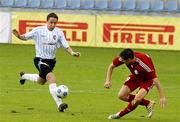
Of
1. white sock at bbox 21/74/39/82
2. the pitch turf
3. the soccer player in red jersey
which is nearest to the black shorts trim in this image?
white sock at bbox 21/74/39/82

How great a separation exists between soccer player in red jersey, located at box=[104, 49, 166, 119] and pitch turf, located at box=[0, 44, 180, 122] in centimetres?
30

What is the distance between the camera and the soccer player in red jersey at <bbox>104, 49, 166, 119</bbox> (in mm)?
12844

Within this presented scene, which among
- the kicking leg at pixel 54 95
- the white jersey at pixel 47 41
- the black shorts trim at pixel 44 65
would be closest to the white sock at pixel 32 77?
the black shorts trim at pixel 44 65

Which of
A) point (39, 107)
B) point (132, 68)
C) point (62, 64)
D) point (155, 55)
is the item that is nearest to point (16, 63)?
point (62, 64)

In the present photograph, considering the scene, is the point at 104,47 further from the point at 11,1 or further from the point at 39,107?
the point at 39,107

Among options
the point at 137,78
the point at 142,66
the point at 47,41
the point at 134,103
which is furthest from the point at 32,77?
the point at 142,66

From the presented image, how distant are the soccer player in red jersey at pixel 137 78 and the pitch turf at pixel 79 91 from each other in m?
0.30

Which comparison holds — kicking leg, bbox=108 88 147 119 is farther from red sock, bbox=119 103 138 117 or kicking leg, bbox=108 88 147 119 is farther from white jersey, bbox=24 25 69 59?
white jersey, bbox=24 25 69 59

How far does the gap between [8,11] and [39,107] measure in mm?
21308

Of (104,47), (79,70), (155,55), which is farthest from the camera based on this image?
(104,47)

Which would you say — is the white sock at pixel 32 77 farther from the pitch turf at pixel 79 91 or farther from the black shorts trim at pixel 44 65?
the black shorts trim at pixel 44 65

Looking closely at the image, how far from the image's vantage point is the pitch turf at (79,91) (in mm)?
13625

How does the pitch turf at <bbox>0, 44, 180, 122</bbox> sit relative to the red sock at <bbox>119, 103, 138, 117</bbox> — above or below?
below

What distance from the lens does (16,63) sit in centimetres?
2525
